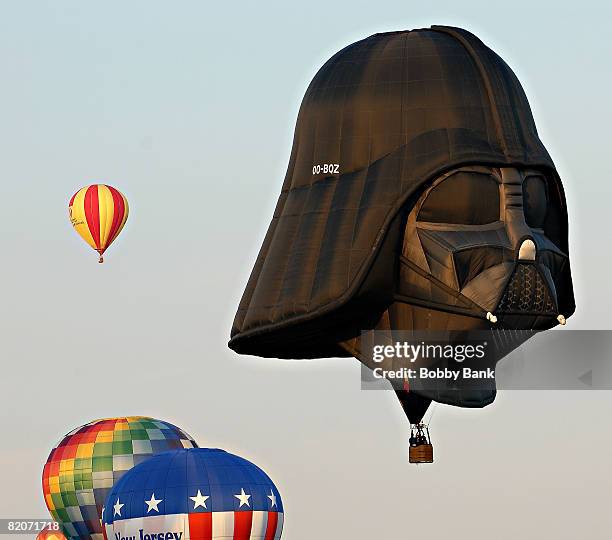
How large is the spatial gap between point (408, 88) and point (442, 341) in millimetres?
3886

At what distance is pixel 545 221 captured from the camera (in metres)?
35.3

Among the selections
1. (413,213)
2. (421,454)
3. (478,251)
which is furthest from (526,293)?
(421,454)

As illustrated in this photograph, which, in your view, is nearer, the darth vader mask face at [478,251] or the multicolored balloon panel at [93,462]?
the darth vader mask face at [478,251]

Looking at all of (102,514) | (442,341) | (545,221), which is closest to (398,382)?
(442,341)

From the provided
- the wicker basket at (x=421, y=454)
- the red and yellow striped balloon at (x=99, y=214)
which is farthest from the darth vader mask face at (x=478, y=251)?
the red and yellow striped balloon at (x=99, y=214)

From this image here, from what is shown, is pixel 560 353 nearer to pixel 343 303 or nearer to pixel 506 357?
pixel 506 357

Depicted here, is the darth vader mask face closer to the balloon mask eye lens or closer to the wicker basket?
the balloon mask eye lens

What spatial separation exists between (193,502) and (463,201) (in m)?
20.2

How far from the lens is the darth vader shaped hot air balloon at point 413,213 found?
3422 centimetres

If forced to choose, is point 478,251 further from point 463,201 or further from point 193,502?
point 193,502

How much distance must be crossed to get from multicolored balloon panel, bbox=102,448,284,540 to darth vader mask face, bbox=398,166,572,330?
61.5 ft

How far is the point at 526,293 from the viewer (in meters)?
34.3

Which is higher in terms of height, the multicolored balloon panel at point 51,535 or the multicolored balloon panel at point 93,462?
the multicolored balloon panel at point 93,462

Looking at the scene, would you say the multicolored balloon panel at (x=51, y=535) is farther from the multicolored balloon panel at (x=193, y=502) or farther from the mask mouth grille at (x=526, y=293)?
the mask mouth grille at (x=526, y=293)
